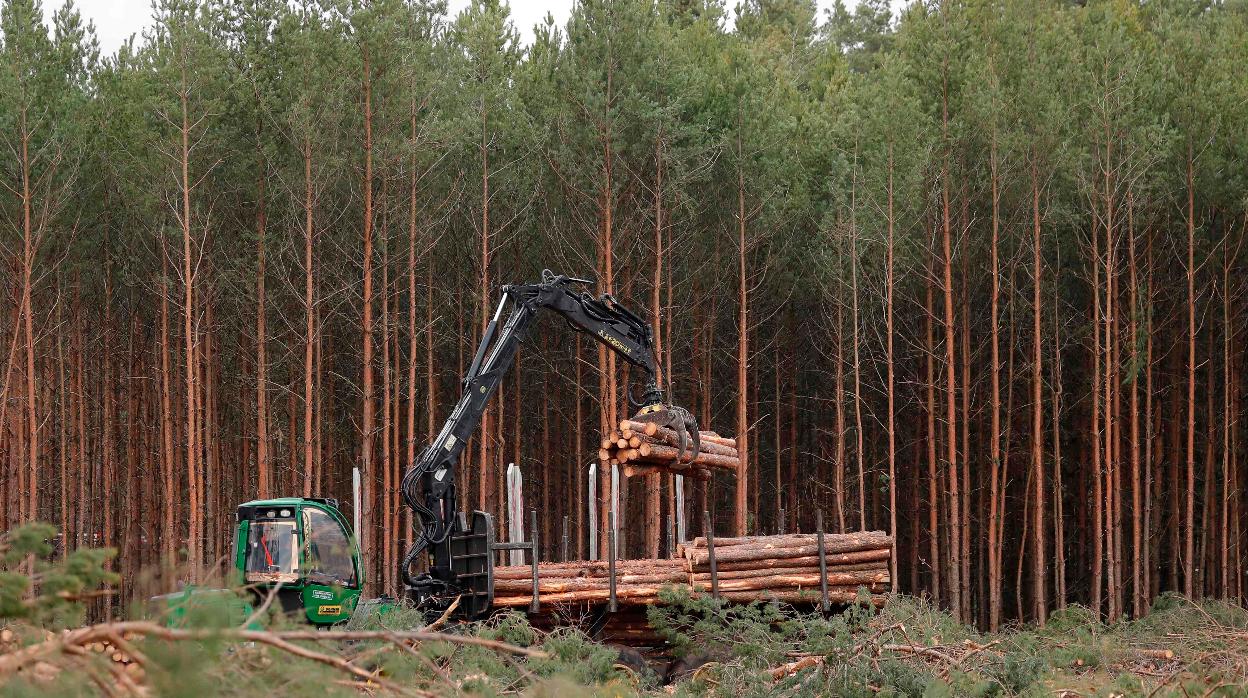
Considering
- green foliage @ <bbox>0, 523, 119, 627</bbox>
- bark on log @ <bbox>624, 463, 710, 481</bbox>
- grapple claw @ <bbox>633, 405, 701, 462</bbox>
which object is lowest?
green foliage @ <bbox>0, 523, 119, 627</bbox>

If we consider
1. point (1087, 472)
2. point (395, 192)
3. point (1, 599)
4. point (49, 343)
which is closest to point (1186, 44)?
point (1087, 472)

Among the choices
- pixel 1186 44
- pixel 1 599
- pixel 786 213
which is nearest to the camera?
pixel 1 599

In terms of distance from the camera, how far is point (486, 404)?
16.3 m

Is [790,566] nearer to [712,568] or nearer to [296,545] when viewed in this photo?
[712,568]

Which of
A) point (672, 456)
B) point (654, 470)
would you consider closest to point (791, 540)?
point (672, 456)

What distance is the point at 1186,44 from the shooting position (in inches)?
1064

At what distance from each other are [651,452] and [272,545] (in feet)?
14.5

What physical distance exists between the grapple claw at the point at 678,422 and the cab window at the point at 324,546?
3657 millimetres

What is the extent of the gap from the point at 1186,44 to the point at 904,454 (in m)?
11.9

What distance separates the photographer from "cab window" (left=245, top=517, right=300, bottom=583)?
50.6 feet

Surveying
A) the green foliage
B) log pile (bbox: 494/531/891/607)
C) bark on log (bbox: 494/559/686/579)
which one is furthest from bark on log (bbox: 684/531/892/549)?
the green foliage

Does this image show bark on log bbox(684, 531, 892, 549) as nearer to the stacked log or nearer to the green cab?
the stacked log

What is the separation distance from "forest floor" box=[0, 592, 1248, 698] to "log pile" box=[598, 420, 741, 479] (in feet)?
5.54

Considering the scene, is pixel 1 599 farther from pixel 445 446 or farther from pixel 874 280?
pixel 874 280
